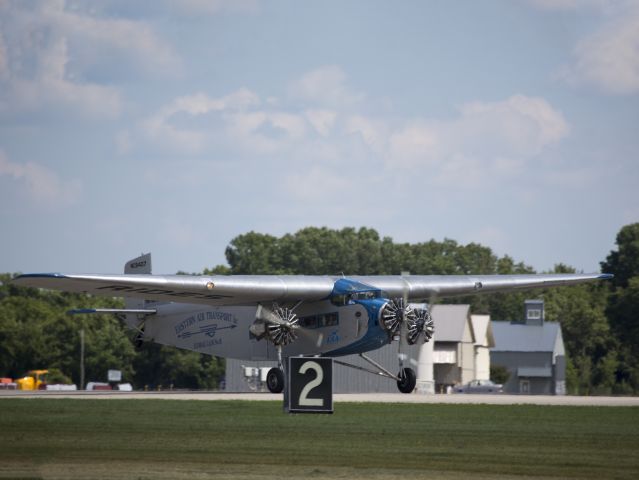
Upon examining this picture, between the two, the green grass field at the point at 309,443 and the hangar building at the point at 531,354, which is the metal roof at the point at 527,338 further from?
the green grass field at the point at 309,443

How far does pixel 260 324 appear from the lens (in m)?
38.9

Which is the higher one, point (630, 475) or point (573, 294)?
point (573, 294)

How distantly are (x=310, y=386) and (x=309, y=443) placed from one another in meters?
6.35

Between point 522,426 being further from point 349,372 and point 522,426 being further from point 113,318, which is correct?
point 113,318

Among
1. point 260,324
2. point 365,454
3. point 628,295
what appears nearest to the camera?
point 365,454

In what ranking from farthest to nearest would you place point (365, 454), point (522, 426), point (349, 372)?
1. point (349, 372)
2. point (522, 426)
3. point (365, 454)

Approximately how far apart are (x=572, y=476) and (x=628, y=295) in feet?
297

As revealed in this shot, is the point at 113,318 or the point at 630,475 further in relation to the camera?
the point at 113,318

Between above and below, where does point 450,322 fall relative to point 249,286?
above

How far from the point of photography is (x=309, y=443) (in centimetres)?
2250

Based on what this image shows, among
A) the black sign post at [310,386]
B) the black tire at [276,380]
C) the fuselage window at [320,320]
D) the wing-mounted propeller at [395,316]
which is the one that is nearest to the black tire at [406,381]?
the wing-mounted propeller at [395,316]

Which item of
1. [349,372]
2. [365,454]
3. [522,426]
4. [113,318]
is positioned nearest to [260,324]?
[522,426]

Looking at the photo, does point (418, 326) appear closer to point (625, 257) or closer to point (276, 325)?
point (276, 325)

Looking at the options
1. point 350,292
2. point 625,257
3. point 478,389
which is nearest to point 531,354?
point 478,389
